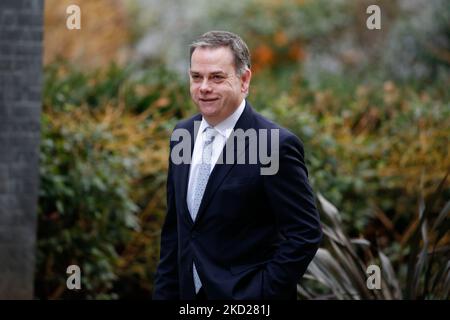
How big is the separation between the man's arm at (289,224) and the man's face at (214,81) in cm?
29

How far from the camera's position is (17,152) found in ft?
17.6

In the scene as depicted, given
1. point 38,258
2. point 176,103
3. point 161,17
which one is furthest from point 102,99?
point 161,17

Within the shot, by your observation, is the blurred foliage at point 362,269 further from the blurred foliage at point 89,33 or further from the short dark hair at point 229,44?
the blurred foliage at point 89,33

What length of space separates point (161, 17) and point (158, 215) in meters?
10.5

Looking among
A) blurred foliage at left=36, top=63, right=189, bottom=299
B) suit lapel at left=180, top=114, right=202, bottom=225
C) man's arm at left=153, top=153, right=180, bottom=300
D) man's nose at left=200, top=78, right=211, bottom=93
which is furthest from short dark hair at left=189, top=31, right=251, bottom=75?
blurred foliage at left=36, top=63, right=189, bottom=299

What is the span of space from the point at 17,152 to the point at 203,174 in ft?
8.24

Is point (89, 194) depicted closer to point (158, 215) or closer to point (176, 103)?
point (158, 215)

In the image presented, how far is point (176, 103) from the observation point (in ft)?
23.7

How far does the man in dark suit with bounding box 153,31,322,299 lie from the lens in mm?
3047

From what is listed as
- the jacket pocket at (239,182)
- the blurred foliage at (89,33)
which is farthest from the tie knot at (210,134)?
the blurred foliage at (89,33)

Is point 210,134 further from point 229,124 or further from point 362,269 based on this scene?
point 362,269

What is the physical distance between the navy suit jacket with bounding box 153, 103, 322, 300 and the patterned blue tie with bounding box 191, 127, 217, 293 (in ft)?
0.10

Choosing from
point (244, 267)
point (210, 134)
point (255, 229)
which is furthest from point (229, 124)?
point (244, 267)

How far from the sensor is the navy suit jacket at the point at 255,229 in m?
3.04
